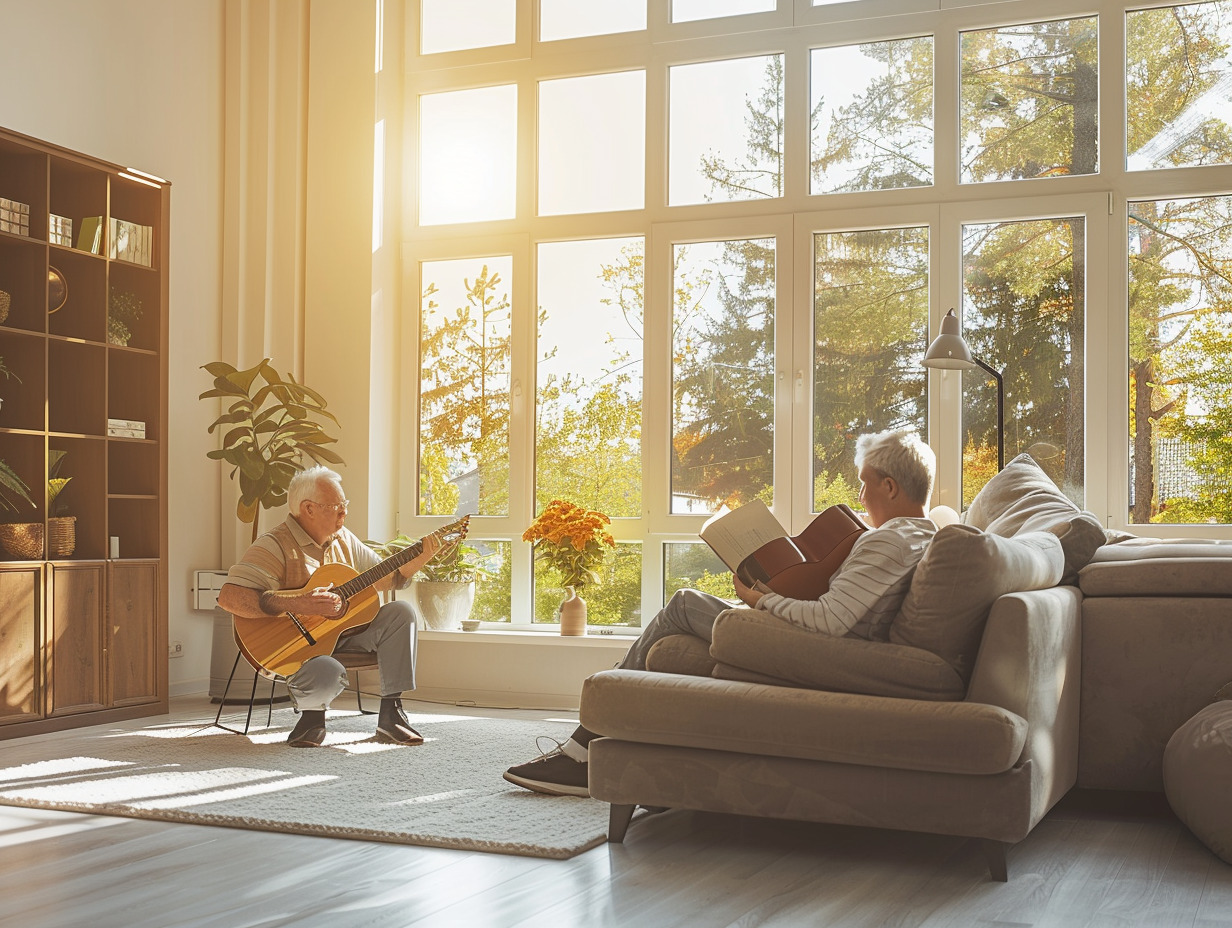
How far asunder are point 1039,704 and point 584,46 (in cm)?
449

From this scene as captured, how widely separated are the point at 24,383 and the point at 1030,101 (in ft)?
14.7

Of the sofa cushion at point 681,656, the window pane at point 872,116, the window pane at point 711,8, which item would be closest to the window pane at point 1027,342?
the window pane at point 872,116

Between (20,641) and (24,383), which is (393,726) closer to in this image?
(20,641)

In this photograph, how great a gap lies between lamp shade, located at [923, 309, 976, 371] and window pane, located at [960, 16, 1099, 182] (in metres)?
1.08

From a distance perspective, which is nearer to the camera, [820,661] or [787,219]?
[820,661]

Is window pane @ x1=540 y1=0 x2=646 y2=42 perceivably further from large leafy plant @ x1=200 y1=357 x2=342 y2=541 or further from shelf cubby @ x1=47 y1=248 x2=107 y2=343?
shelf cubby @ x1=47 y1=248 x2=107 y2=343

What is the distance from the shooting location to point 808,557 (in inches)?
130

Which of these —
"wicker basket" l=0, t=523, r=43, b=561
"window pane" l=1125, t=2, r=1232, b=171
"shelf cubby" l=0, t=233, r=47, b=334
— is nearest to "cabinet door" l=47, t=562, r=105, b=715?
"wicker basket" l=0, t=523, r=43, b=561

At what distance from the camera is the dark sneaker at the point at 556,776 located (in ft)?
11.8

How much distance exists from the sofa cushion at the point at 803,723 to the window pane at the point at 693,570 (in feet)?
Result: 9.13

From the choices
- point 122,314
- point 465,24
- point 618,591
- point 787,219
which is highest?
point 465,24

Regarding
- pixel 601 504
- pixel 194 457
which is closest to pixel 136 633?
pixel 194 457

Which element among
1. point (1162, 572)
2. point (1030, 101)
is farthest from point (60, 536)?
point (1030, 101)

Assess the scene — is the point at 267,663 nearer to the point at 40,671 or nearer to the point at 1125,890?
the point at 40,671
